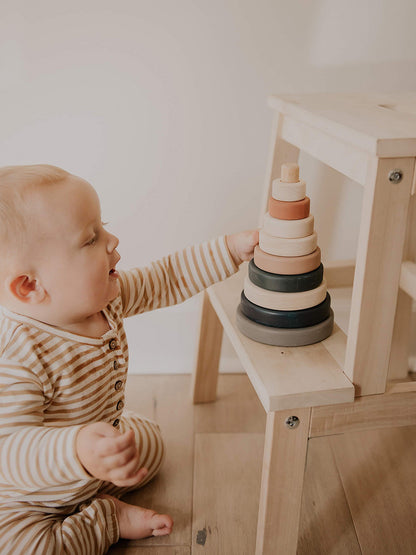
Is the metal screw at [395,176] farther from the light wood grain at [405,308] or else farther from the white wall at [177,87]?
the white wall at [177,87]

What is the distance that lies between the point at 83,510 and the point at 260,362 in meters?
0.31

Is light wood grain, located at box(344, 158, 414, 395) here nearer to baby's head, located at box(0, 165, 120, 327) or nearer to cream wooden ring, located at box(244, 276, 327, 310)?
cream wooden ring, located at box(244, 276, 327, 310)

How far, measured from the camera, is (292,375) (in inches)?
27.0

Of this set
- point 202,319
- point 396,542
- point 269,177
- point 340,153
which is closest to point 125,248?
point 202,319

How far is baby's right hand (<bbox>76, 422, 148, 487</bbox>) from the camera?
59cm

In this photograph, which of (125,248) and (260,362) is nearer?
(260,362)

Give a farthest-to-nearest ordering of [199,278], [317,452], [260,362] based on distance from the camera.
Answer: [317,452], [199,278], [260,362]

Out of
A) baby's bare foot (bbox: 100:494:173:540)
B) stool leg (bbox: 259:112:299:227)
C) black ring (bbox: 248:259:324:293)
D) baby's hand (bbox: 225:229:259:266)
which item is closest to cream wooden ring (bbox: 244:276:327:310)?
black ring (bbox: 248:259:324:293)

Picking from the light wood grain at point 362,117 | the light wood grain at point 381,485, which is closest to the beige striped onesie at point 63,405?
the light wood grain at point 362,117

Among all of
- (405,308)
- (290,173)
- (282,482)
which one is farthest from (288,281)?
(405,308)

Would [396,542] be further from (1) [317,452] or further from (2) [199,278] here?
(2) [199,278]

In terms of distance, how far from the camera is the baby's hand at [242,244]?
839 mm

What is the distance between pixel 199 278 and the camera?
0.88m

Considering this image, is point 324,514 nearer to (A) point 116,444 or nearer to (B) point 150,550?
(B) point 150,550
